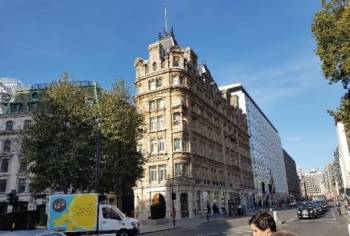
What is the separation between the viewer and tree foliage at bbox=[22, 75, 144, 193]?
26.4 meters

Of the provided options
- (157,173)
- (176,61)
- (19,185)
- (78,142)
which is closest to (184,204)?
(157,173)

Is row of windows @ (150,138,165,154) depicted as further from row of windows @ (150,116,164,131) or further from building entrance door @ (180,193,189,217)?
building entrance door @ (180,193,189,217)

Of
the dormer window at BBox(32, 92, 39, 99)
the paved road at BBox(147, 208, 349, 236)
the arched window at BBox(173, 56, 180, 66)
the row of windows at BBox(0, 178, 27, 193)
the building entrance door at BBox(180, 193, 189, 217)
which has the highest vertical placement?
the arched window at BBox(173, 56, 180, 66)

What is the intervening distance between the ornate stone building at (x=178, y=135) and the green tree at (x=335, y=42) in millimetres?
22603

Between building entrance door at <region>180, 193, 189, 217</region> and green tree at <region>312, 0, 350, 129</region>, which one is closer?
green tree at <region>312, 0, 350, 129</region>

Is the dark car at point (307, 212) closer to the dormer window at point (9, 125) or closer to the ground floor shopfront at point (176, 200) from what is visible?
the ground floor shopfront at point (176, 200)

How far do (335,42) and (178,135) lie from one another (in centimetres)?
2890

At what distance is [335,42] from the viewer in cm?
1947

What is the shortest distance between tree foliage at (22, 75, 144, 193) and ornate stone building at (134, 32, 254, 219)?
1299 centimetres

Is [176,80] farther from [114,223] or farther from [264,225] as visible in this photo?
[264,225]

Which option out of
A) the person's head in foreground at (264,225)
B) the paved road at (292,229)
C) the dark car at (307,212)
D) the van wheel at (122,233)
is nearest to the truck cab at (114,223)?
the van wheel at (122,233)

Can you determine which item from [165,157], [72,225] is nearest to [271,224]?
[72,225]

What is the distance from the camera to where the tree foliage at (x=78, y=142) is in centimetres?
2641

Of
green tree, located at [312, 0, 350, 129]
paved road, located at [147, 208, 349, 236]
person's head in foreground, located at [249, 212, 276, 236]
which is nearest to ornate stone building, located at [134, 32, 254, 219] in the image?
paved road, located at [147, 208, 349, 236]
